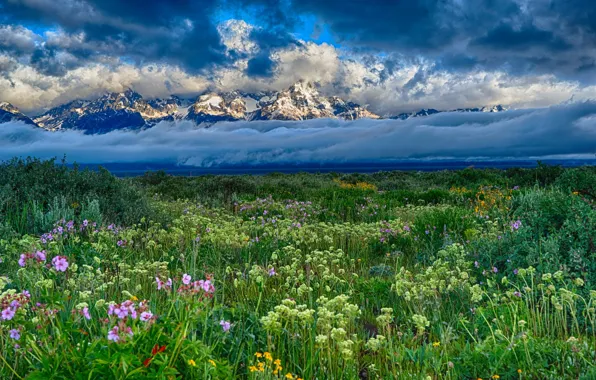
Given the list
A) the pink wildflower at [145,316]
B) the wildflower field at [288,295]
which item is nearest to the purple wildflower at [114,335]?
the wildflower field at [288,295]

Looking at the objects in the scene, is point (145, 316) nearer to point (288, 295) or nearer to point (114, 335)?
point (114, 335)

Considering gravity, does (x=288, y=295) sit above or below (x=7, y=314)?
below

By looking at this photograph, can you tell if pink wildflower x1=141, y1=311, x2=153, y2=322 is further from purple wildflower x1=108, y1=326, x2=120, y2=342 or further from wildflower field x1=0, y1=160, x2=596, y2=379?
purple wildflower x1=108, y1=326, x2=120, y2=342

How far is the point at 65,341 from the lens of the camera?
8.17 ft

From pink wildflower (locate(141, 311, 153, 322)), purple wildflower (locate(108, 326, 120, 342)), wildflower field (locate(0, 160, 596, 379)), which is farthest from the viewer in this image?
wildflower field (locate(0, 160, 596, 379))

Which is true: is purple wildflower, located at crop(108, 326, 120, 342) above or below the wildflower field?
above

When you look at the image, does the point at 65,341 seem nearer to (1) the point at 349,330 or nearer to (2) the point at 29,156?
(1) the point at 349,330

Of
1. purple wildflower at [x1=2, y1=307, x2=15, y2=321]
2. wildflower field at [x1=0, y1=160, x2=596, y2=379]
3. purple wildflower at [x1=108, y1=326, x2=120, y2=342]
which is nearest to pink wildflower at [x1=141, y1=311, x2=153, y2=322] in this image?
wildflower field at [x1=0, y1=160, x2=596, y2=379]

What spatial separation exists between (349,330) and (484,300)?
6.00 feet

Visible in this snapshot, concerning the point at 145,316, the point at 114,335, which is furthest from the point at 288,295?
the point at 114,335

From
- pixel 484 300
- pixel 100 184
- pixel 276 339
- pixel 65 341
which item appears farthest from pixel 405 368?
pixel 100 184

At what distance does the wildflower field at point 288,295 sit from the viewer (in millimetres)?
2664

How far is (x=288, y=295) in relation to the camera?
189 inches

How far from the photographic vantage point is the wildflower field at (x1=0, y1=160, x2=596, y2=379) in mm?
2664
